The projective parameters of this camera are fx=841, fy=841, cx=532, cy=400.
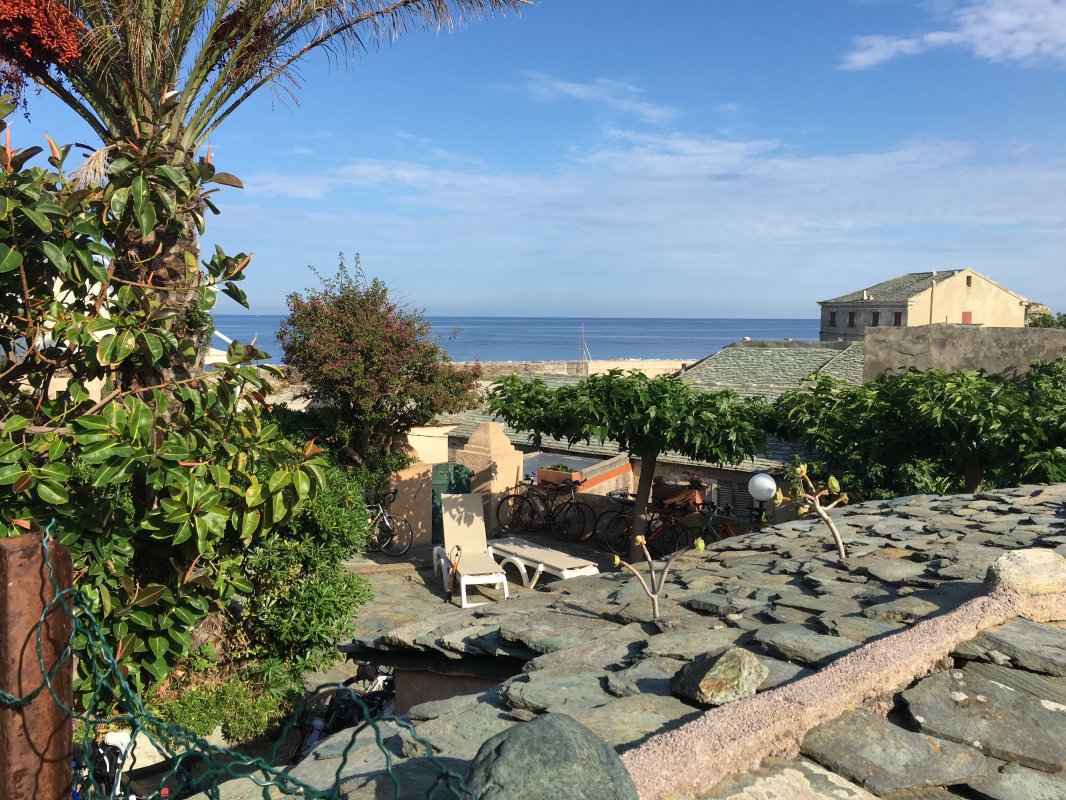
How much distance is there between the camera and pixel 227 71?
7.25 meters

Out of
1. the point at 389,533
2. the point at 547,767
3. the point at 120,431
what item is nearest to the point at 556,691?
the point at 547,767

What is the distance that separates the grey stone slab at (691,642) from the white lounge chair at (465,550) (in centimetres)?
870

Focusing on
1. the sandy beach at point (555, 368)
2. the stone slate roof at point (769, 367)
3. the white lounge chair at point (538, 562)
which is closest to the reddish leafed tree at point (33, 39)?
the white lounge chair at point (538, 562)

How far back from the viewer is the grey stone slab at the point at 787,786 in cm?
218

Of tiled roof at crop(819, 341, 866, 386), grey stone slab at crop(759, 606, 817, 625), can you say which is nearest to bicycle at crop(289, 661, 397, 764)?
grey stone slab at crop(759, 606, 817, 625)

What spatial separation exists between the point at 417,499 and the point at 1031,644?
14.0 m

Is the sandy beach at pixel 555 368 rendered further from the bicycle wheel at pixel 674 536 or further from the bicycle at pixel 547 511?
the bicycle wheel at pixel 674 536

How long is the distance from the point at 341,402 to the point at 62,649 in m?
12.0

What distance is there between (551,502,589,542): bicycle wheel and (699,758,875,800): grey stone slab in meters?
14.2

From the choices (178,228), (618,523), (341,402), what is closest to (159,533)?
(178,228)

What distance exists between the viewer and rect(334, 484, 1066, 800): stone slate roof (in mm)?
2344

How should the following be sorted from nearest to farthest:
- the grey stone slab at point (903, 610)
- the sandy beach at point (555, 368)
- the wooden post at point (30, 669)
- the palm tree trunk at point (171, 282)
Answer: the wooden post at point (30, 669) → the grey stone slab at point (903, 610) → the palm tree trunk at point (171, 282) → the sandy beach at point (555, 368)

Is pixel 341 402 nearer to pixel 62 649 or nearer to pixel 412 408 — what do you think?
pixel 412 408

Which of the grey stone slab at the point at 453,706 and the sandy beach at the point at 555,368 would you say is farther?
the sandy beach at the point at 555,368
